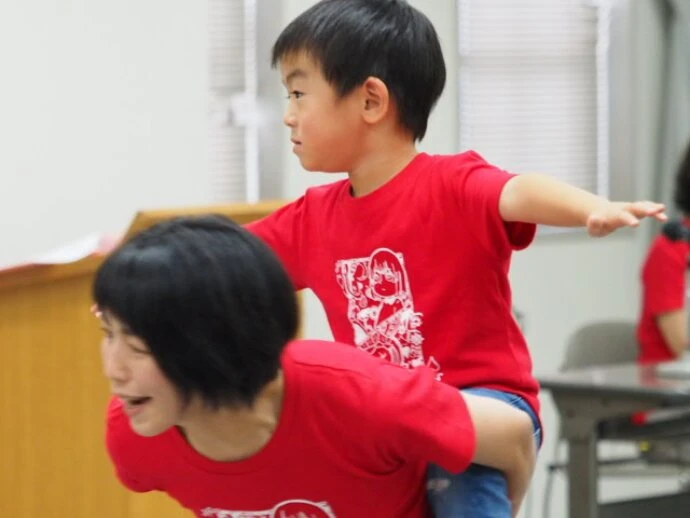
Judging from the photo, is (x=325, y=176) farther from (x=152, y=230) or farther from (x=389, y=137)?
(x=152, y=230)

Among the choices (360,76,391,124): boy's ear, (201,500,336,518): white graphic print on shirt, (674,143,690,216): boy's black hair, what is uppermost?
(360,76,391,124): boy's ear

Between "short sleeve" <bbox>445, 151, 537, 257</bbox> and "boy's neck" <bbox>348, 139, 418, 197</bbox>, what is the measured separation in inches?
5.8

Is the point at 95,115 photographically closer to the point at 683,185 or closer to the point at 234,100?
the point at 234,100

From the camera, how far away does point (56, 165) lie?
388 centimetres

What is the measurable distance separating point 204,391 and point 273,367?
0.29 ft

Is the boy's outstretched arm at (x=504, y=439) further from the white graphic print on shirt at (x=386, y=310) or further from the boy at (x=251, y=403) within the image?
the white graphic print on shirt at (x=386, y=310)

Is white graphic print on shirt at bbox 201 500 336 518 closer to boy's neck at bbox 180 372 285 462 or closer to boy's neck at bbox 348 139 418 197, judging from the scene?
boy's neck at bbox 180 372 285 462

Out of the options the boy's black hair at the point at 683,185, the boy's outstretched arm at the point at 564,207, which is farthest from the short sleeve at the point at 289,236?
A: the boy's black hair at the point at 683,185

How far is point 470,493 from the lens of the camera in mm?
1716

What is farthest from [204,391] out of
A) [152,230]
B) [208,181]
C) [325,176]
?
[325,176]

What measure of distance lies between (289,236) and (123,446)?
560 mm

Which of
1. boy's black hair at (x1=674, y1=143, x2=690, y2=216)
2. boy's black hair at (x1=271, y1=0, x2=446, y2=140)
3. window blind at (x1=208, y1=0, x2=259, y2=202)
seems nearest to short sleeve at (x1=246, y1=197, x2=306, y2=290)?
boy's black hair at (x1=271, y1=0, x2=446, y2=140)

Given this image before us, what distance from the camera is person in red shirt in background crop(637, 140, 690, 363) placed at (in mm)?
4664

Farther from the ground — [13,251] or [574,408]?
[13,251]
